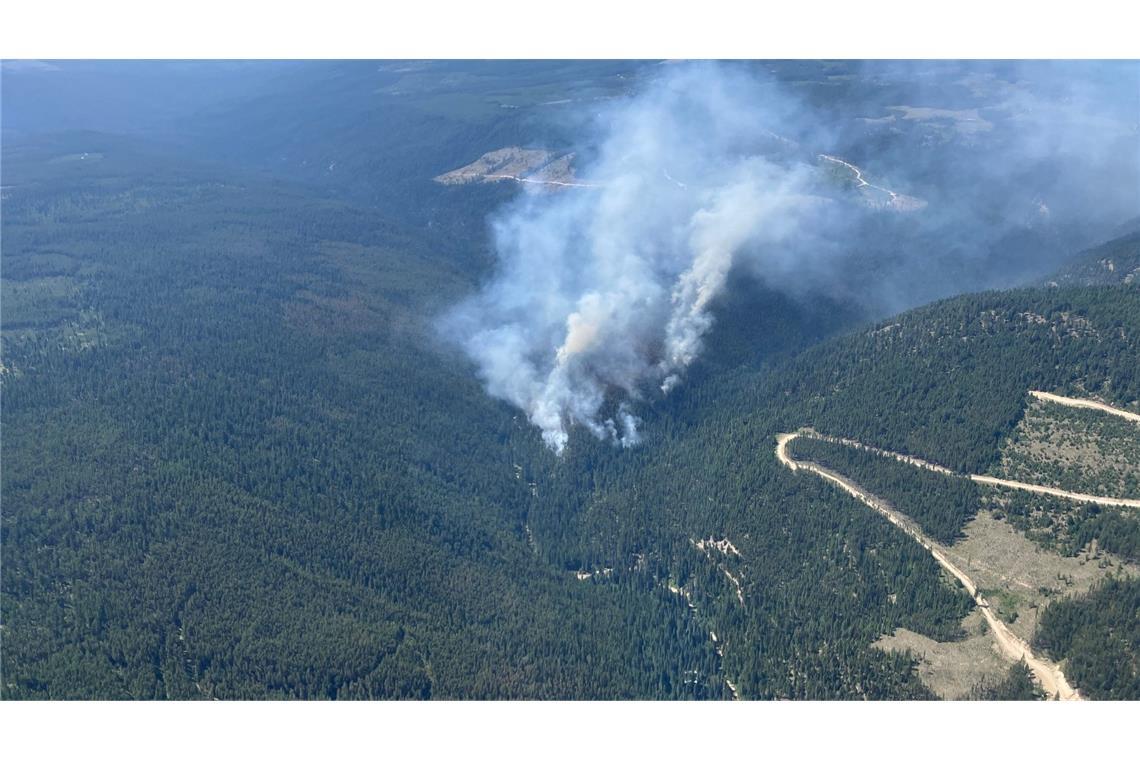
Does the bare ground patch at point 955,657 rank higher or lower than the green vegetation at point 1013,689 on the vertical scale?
lower

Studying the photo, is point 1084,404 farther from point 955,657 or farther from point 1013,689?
point 1013,689

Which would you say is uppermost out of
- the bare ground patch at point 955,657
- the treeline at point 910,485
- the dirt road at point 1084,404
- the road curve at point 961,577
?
the dirt road at point 1084,404

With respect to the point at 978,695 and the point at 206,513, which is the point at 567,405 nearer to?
the point at 206,513

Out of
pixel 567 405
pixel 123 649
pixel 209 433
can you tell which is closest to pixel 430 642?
pixel 123 649

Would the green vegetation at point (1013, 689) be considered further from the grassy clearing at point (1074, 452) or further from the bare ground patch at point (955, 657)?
the grassy clearing at point (1074, 452)

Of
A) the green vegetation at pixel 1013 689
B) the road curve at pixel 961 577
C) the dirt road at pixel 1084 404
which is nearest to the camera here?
the green vegetation at pixel 1013 689

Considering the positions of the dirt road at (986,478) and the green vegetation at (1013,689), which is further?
the dirt road at (986,478)

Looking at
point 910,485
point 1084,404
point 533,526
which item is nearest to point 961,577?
point 910,485

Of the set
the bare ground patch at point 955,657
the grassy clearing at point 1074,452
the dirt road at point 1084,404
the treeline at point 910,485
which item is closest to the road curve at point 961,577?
the treeline at point 910,485
